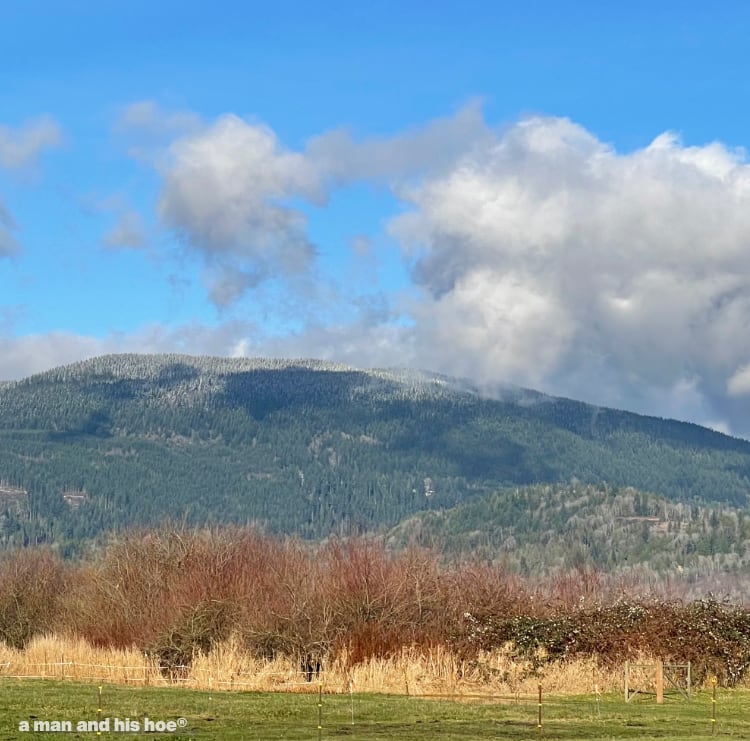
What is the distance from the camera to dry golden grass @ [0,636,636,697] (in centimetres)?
5412

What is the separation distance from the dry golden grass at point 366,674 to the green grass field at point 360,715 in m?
4.57

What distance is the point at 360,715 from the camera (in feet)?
134

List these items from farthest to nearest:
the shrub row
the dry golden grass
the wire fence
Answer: the shrub row
the dry golden grass
the wire fence

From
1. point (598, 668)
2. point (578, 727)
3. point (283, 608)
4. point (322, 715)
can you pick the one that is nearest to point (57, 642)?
point (283, 608)

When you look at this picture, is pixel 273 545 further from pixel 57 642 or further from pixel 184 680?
pixel 184 680

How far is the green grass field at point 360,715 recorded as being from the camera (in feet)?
115

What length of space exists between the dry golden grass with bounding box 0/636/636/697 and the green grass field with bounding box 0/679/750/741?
180 inches

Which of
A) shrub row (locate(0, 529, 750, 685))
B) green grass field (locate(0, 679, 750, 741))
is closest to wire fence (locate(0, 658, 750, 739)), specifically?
green grass field (locate(0, 679, 750, 741))

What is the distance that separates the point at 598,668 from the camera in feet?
188

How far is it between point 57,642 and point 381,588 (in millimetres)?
18816

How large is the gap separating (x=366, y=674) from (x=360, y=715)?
14.9m

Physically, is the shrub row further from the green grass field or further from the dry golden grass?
the green grass field

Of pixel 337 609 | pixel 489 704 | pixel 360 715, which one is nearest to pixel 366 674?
pixel 489 704

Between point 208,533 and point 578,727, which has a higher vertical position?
point 208,533
